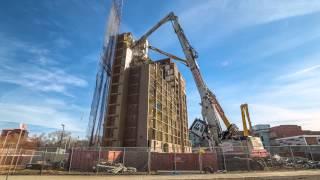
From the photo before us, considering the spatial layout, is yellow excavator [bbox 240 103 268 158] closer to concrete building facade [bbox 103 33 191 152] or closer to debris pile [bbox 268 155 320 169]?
debris pile [bbox 268 155 320 169]

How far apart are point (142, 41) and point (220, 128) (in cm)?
2389

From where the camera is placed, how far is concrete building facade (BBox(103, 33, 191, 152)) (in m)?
35.3

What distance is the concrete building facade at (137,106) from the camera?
35344mm

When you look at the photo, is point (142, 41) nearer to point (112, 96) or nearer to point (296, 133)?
point (112, 96)

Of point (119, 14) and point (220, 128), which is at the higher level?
point (119, 14)

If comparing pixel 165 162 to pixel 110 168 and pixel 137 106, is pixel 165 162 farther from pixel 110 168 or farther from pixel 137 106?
pixel 137 106

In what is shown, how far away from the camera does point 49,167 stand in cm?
2470

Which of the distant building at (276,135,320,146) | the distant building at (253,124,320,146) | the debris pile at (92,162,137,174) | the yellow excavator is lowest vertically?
the debris pile at (92,162,137,174)

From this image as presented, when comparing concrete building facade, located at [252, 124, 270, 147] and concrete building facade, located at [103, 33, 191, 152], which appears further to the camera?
concrete building facade, located at [252, 124, 270, 147]

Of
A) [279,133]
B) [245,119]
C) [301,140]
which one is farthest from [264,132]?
[245,119]

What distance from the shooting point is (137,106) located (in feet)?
124

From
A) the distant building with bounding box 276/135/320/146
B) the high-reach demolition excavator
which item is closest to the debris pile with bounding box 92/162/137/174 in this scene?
the high-reach demolition excavator

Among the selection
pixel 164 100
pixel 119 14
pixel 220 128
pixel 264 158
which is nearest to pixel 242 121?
pixel 220 128

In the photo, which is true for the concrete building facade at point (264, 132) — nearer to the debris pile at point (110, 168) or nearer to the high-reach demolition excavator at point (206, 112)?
the high-reach demolition excavator at point (206, 112)
